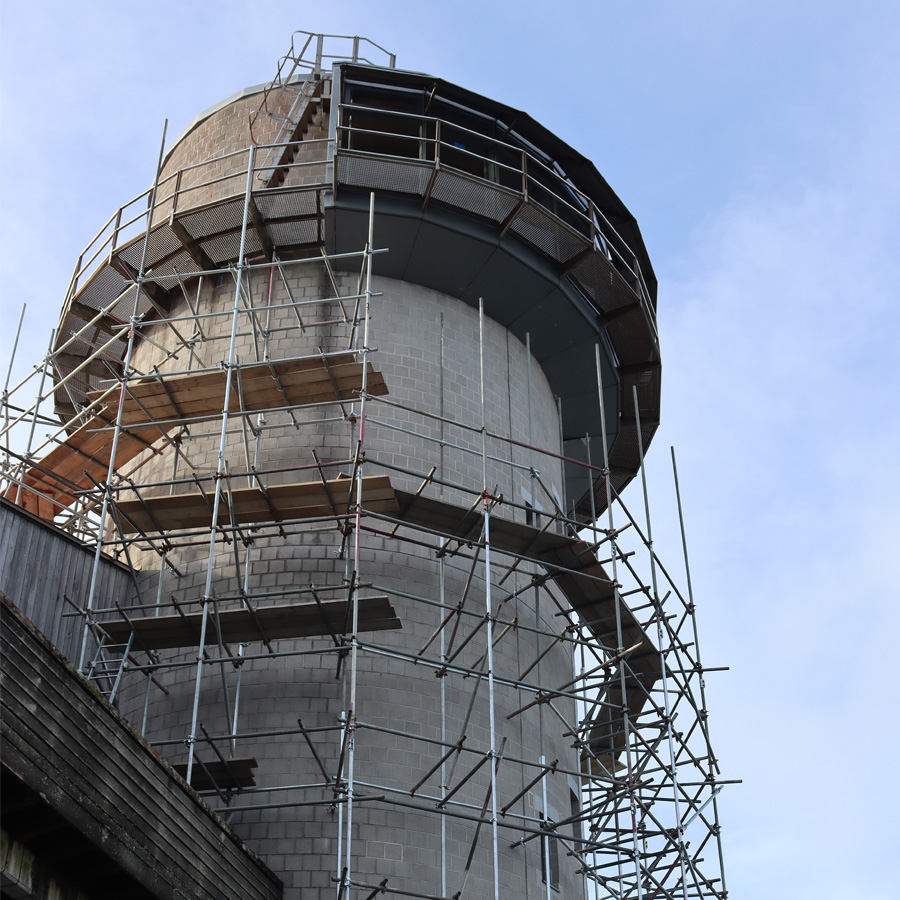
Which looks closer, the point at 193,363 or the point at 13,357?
the point at 193,363

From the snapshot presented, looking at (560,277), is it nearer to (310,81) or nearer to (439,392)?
(439,392)

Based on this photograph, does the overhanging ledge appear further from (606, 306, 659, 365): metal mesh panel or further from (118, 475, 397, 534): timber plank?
(606, 306, 659, 365): metal mesh panel

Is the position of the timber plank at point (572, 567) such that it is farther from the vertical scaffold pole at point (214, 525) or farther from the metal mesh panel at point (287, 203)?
the metal mesh panel at point (287, 203)

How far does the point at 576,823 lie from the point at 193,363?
9.78 meters

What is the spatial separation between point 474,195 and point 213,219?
14.9 feet

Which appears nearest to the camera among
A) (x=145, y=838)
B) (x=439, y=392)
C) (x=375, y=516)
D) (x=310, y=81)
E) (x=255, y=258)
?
(x=145, y=838)

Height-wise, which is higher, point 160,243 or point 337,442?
point 160,243

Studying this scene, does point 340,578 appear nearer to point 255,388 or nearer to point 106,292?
point 255,388

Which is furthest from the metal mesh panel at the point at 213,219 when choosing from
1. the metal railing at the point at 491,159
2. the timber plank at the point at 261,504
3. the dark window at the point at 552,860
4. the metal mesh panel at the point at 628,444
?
the dark window at the point at 552,860

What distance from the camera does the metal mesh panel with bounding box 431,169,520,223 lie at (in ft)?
67.7

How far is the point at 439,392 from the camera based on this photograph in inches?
803

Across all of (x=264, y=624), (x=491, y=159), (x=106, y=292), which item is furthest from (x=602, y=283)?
(x=264, y=624)

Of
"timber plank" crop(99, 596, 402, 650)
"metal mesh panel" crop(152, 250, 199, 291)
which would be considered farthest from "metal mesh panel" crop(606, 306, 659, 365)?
"timber plank" crop(99, 596, 402, 650)

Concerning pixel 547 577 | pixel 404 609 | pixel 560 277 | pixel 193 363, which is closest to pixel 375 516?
pixel 404 609
